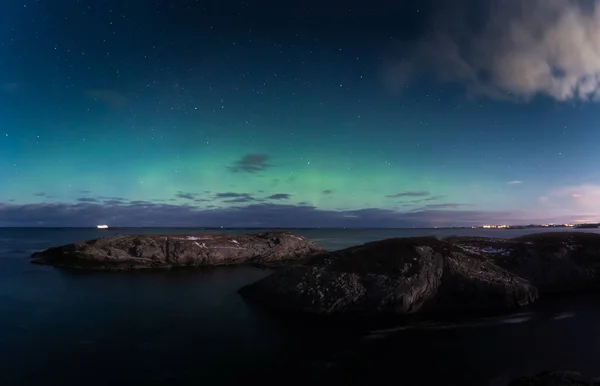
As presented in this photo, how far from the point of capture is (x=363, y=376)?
1520cm

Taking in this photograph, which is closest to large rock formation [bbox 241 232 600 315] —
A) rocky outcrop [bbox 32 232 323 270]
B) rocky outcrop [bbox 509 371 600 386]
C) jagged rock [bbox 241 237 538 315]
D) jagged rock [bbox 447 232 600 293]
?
jagged rock [bbox 241 237 538 315]

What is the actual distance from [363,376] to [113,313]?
1977 centimetres

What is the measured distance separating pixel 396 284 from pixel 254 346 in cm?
1183

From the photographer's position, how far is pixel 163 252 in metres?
53.0

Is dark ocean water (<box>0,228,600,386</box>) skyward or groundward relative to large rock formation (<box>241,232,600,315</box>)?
groundward

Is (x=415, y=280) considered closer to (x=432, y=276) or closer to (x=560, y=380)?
(x=432, y=276)

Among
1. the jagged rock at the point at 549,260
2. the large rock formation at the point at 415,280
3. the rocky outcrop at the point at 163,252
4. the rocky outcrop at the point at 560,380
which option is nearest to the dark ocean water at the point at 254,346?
the rocky outcrop at the point at 560,380

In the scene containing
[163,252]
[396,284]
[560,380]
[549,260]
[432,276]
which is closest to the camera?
[560,380]

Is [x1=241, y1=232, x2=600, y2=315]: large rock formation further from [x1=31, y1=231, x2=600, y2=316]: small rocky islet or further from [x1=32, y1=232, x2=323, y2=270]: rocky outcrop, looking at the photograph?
[x1=32, y1=232, x2=323, y2=270]: rocky outcrop

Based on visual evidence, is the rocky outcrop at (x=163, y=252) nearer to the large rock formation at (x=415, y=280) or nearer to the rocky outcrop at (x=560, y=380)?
Result: the large rock formation at (x=415, y=280)

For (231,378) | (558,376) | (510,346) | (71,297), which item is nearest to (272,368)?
(231,378)

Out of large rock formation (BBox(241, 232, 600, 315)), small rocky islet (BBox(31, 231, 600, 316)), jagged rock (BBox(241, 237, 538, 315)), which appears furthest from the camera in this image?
small rocky islet (BBox(31, 231, 600, 316))

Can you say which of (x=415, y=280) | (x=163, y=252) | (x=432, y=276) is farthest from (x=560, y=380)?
(x=163, y=252)

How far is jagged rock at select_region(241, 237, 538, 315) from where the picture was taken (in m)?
24.8
